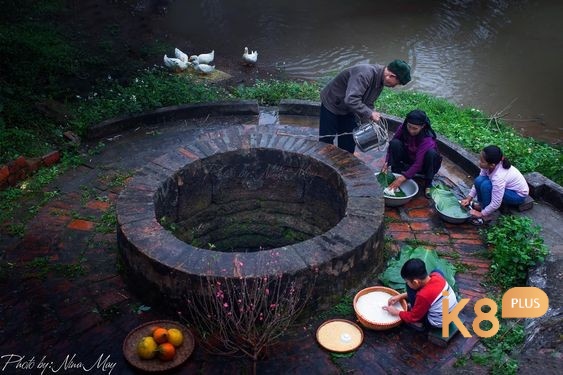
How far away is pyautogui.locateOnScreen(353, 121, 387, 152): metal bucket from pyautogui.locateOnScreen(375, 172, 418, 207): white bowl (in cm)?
54

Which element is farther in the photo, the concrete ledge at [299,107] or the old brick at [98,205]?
the concrete ledge at [299,107]

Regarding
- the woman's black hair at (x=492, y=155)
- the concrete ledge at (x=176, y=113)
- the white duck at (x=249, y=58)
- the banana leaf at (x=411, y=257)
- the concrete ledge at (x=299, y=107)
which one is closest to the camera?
the banana leaf at (x=411, y=257)

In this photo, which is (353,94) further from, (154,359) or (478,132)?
(154,359)

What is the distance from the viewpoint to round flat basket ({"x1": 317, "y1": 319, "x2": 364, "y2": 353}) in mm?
3479

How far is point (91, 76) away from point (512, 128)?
6310 mm

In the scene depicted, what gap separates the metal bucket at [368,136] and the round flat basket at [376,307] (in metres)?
1.57

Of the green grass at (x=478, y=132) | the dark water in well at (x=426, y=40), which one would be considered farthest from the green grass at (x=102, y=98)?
the dark water in well at (x=426, y=40)

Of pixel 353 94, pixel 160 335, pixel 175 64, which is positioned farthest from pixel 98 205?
pixel 175 64

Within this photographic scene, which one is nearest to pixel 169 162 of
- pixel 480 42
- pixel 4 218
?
pixel 4 218

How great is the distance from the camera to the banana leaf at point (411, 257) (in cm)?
401

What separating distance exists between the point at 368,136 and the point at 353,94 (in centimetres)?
43

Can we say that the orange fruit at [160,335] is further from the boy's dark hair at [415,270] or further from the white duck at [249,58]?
the white duck at [249,58]

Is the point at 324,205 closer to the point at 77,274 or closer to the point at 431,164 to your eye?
the point at 431,164

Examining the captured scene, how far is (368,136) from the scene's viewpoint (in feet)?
16.0
